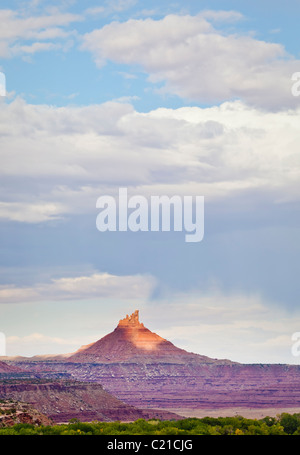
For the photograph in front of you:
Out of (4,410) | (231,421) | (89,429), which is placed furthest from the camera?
(4,410)

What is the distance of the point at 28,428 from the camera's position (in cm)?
10612
